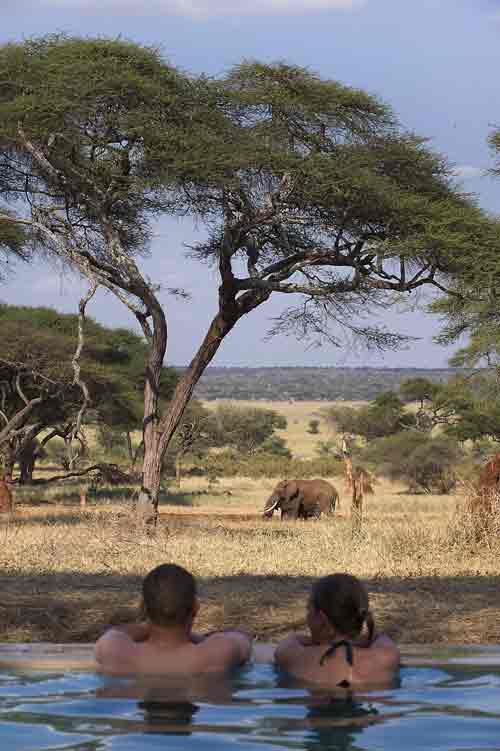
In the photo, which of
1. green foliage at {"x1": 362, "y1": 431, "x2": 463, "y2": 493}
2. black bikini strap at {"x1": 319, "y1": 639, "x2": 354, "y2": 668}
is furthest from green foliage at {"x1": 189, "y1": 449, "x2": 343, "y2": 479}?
black bikini strap at {"x1": 319, "y1": 639, "x2": 354, "y2": 668}

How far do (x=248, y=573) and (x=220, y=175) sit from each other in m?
7.60

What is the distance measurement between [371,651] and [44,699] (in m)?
1.35

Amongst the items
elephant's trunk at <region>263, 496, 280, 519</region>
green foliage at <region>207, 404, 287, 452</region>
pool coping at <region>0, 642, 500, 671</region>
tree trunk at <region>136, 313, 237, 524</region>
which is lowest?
pool coping at <region>0, 642, 500, 671</region>

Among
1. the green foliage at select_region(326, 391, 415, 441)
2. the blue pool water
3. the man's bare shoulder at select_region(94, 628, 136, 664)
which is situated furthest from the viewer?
the green foliage at select_region(326, 391, 415, 441)

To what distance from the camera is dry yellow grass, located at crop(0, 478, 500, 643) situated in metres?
8.09

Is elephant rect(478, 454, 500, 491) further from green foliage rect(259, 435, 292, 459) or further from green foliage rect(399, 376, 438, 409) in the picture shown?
green foliage rect(259, 435, 292, 459)

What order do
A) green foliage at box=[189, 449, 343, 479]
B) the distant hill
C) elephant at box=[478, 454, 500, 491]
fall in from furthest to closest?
the distant hill < green foliage at box=[189, 449, 343, 479] < elephant at box=[478, 454, 500, 491]

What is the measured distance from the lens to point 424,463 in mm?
33625

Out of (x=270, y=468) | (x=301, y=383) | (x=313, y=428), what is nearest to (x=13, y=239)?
(x=270, y=468)

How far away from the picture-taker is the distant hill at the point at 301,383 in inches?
4631

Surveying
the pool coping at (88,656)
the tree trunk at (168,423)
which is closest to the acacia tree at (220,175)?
the tree trunk at (168,423)

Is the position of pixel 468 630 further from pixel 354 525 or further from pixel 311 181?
pixel 311 181

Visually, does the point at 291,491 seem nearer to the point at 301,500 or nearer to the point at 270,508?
the point at 301,500

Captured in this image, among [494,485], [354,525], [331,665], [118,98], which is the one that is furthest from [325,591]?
[118,98]
